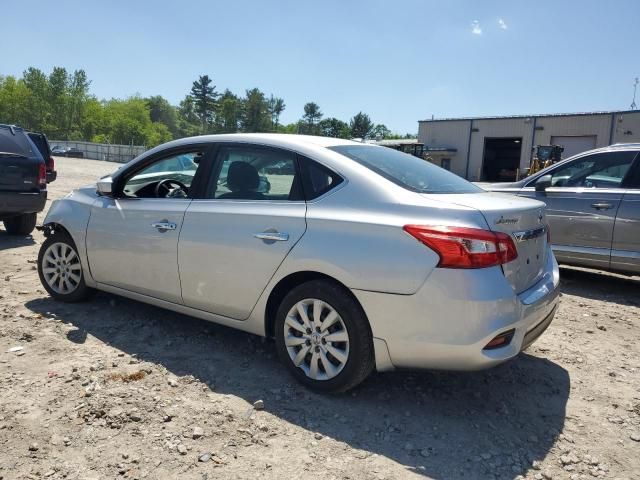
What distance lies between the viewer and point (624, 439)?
9.28 feet

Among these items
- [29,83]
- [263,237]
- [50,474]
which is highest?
[29,83]

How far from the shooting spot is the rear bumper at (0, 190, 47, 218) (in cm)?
720

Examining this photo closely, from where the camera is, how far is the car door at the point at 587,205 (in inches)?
226

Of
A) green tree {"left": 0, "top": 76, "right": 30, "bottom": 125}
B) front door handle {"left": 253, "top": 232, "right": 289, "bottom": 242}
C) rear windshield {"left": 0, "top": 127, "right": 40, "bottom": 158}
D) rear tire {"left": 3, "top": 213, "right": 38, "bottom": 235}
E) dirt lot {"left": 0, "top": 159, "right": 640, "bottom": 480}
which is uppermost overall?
green tree {"left": 0, "top": 76, "right": 30, "bottom": 125}

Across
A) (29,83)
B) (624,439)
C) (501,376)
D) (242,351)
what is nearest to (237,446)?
(242,351)

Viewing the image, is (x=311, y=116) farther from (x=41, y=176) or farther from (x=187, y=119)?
(x=41, y=176)

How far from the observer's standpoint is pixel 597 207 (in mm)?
5789

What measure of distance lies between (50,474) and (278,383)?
1.39 metres

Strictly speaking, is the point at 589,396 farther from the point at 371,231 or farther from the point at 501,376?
the point at 371,231

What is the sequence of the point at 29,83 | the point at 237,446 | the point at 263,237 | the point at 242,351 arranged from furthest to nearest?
the point at 29,83
the point at 242,351
the point at 263,237
the point at 237,446

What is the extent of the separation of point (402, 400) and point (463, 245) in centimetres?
114

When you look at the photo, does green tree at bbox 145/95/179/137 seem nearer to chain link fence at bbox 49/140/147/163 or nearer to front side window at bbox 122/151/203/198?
chain link fence at bbox 49/140/147/163

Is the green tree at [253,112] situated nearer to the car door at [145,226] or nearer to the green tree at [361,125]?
the green tree at [361,125]

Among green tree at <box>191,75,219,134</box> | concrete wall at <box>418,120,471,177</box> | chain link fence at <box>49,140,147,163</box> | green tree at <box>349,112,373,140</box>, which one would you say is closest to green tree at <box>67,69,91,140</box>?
green tree at <box>191,75,219,134</box>
